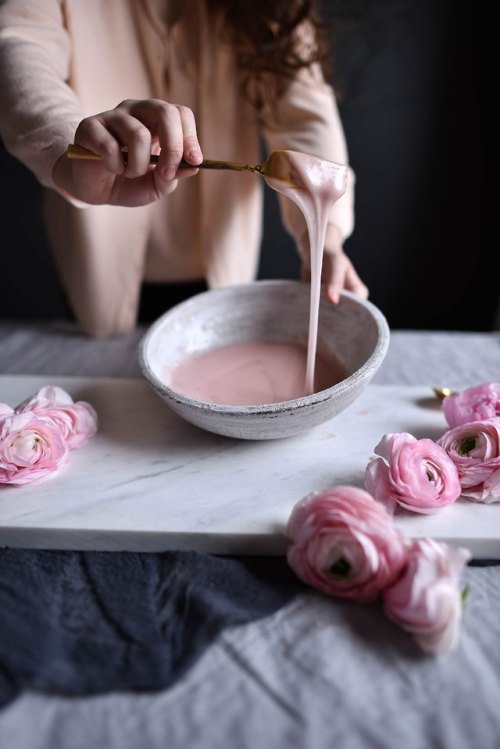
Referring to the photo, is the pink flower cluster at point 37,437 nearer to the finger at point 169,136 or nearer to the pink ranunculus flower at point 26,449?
the pink ranunculus flower at point 26,449

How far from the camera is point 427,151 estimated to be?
4.26 feet

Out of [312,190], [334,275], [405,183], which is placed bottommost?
[405,183]

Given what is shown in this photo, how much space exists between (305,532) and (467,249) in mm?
1089

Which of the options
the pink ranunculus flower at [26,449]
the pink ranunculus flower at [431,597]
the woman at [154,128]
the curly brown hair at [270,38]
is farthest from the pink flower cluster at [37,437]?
the curly brown hair at [270,38]

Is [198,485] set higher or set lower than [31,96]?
lower

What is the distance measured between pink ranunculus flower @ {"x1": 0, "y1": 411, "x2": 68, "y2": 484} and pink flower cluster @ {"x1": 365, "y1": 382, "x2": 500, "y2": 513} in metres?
0.29

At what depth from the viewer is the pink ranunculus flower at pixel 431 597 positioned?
1.46 ft

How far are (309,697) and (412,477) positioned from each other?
20cm

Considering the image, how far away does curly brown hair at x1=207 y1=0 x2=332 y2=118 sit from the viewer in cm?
84

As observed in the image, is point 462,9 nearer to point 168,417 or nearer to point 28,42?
point 28,42

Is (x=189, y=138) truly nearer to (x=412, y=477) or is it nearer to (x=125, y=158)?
(x=125, y=158)

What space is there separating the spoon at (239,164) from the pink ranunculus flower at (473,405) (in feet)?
0.89

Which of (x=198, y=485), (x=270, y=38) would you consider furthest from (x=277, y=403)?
(x=270, y=38)

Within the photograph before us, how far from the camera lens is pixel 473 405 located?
2.03 feet
